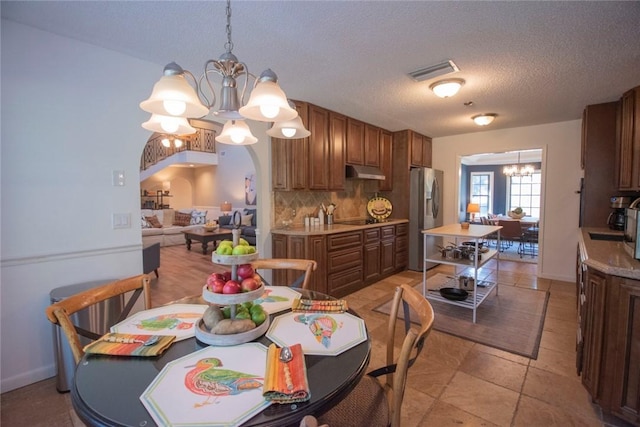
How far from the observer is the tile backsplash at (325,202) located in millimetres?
3748

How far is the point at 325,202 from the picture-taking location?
448 cm

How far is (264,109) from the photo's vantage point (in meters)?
1.33

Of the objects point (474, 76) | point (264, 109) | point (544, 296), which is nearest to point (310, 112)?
point (474, 76)

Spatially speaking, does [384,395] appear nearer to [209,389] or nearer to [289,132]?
[209,389]

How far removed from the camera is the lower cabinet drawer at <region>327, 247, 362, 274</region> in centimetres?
350

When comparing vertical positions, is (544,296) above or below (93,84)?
below

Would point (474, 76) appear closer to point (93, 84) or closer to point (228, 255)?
point (228, 255)

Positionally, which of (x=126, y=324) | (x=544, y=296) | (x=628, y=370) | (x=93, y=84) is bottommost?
(x=544, y=296)

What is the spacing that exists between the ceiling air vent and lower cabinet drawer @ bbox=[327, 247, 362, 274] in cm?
212

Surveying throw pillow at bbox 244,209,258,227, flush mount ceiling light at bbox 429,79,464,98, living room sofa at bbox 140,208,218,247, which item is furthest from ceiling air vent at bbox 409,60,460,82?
living room sofa at bbox 140,208,218,247

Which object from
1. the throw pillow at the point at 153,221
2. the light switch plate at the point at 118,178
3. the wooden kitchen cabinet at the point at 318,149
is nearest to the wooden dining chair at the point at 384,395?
the light switch plate at the point at 118,178

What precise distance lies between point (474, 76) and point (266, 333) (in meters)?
2.96

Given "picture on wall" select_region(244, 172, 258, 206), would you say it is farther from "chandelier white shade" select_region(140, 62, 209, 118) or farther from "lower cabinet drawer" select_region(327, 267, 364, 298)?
"chandelier white shade" select_region(140, 62, 209, 118)

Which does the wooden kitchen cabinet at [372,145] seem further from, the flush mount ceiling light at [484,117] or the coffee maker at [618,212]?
the coffee maker at [618,212]
